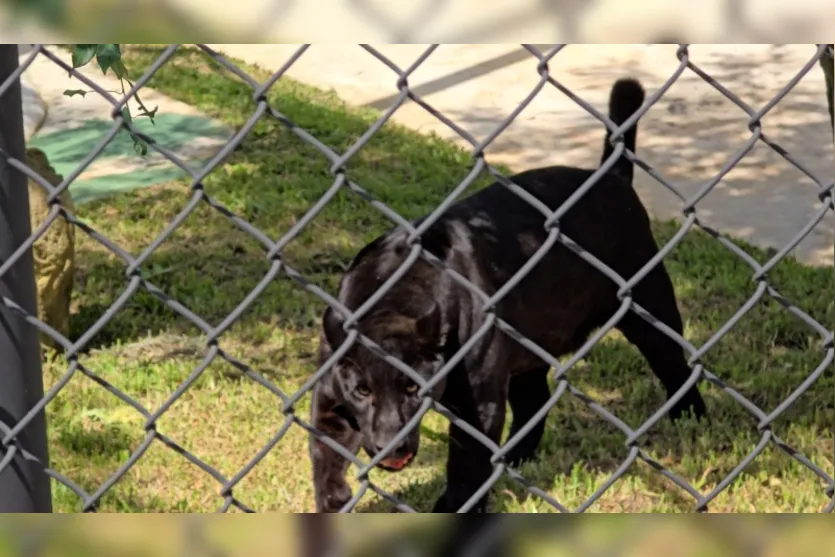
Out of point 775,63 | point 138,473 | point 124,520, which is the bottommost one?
point 138,473

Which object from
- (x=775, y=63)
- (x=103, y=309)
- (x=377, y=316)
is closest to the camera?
(x=377, y=316)

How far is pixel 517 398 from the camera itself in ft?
13.7

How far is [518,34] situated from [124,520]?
0.78m

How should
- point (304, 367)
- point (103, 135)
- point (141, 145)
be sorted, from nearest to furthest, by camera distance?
point (141, 145)
point (304, 367)
point (103, 135)

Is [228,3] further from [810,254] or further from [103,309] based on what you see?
[810,254]

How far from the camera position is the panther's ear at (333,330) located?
316 cm

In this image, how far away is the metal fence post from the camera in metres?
1.54

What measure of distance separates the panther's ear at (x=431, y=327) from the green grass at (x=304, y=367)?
0.77m

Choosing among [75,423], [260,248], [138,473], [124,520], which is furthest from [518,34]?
[260,248]

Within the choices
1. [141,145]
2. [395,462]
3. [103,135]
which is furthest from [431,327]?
[103,135]

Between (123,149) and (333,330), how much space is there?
454cm

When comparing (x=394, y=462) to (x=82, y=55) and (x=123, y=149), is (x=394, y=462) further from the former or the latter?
(x=123, y=149)

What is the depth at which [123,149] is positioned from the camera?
7.36 metres

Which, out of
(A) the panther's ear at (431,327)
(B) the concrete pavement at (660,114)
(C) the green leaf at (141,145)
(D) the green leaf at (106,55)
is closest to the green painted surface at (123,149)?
(B) the concrete pavement at (660,114)
